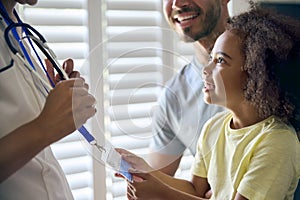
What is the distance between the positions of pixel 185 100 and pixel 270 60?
0.59 feet

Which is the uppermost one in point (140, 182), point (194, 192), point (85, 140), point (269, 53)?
point (269, 53)

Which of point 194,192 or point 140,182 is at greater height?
point 140,182

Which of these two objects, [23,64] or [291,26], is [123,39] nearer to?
[23,64]

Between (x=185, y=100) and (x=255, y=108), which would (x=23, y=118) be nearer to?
(x=185, y=100)

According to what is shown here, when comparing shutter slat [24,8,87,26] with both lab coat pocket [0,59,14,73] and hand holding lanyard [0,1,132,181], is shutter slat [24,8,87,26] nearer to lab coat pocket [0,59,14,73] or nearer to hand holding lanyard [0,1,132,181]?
hand holding lanyard [0,1,132,181]

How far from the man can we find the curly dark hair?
6 cm

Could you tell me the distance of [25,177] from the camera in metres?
0.66

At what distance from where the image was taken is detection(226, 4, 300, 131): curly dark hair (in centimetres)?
82

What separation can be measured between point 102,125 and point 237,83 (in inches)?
11.0

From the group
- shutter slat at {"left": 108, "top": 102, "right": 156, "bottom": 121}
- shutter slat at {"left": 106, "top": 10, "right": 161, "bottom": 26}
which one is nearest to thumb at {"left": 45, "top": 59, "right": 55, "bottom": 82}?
shutter slat at {"left": 108, "top": 102, "right": 156, "bottom": 121}

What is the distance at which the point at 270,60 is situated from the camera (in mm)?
821

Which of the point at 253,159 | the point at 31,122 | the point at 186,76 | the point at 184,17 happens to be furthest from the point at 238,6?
the point at 31,122

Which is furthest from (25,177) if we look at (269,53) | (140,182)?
(269,53)

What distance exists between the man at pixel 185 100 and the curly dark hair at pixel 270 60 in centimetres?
6
